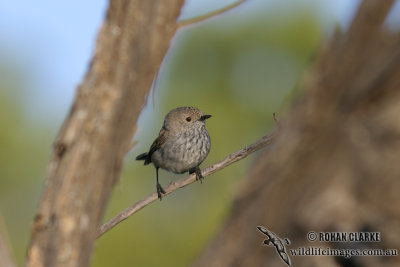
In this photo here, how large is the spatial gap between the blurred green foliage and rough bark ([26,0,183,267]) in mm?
23467

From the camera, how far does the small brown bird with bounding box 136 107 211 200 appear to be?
8.59 meters

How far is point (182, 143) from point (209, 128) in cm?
2155

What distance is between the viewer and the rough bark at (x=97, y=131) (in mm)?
3061

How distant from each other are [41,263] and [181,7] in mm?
1470

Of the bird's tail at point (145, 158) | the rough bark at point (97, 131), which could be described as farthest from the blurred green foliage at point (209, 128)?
the rough bark at point (97, 131)

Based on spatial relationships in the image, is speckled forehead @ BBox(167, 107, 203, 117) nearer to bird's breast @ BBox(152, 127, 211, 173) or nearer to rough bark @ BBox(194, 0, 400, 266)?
bird's breast @ BBox(152, 127, 211, 173)

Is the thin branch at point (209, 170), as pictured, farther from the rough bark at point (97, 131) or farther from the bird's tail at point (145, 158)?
the bird's tail at point (145, 158)

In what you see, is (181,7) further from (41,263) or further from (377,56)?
(41,263)

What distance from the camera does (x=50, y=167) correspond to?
3.14m

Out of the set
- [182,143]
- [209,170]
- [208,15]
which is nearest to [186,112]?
[182,143]

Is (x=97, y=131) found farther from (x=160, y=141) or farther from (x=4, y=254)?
(x=160, y=141)

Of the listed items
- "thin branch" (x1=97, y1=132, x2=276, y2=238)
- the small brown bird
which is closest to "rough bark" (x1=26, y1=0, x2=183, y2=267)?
"thin branch" (x1=97, y1=132, x2=276, y2=238)

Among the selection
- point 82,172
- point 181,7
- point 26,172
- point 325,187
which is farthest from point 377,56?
point 26,172

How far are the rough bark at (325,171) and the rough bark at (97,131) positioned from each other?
0.66m
